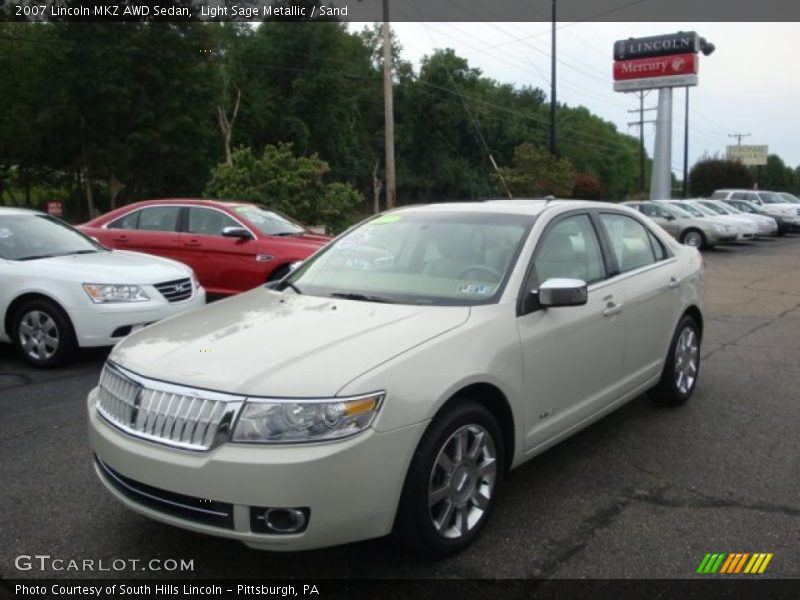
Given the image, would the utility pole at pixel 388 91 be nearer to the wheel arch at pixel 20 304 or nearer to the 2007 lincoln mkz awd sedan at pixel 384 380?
the wheel arch at pixel 20 304

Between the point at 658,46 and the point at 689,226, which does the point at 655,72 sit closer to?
the point at 658,46

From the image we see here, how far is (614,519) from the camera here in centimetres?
370

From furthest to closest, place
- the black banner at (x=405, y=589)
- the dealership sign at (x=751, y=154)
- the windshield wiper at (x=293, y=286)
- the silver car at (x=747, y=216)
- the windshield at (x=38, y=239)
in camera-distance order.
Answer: the dealership sign at (x=751, y=154) → the silver car at (x=747, y=216) → the windshield at (x=38, y=239) → the windshield wiper at (x=293, y=286) → the black banner at (x=405, y=589)

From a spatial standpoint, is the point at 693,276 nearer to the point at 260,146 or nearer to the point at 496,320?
the point at 496,320

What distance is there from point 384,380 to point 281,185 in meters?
14.6

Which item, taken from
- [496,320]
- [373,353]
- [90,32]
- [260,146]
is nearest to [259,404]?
[373,353]

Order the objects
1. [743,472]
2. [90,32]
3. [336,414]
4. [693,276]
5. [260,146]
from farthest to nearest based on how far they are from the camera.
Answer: [260,146], [90,32], [693,276], [743,472], [336,414]

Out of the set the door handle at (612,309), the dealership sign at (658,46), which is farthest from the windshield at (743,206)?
the door handle at (612,309)

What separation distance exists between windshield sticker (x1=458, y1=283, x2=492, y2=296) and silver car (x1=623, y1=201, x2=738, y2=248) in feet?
60.8

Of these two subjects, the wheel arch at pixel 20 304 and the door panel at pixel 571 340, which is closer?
the door panel at pixel 571 340

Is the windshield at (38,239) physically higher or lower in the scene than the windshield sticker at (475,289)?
higher

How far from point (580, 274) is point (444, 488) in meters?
1.78

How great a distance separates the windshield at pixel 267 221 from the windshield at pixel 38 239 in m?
2.54

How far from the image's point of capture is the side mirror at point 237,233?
9500mm
